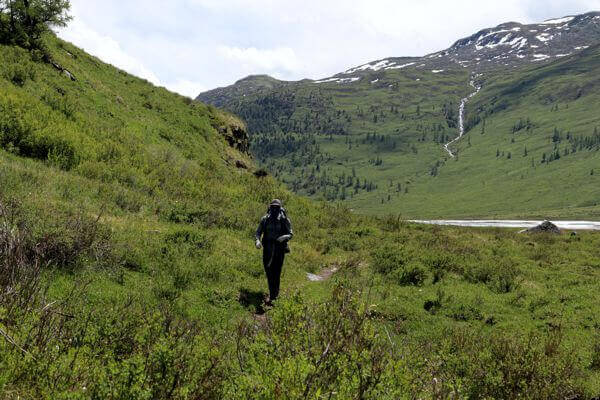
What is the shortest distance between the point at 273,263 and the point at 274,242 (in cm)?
59

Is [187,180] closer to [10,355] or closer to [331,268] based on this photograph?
[331,268]

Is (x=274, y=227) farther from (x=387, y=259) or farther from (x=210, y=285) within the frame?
(x=387, y=259)

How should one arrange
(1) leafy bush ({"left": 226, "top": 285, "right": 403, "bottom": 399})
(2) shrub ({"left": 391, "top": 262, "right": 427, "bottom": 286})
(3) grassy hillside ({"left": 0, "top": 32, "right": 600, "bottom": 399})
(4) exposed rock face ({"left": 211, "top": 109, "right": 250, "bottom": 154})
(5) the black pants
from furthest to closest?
(4) exposed rock face ({"left": 211, "top": 109, "right": 250, "bottom": 154}), (2) shrub ({"left": 391, "top": 262, "right": 427, "bottom": 286}), (5) the black pants, (3) grassy hillside ({"left": 0, "top": 32, "right": 600, "bottom": 399}), (1) leafy bush ({"left": 226, "top": 285, "right": 403, "bottom": 399})

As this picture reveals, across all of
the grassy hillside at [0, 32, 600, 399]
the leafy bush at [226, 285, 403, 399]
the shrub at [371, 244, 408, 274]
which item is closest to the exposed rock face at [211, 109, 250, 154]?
the grassy hillside at [0, 32, 600, 399]

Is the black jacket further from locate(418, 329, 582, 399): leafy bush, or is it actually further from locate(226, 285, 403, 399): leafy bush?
locate(226, 285, 403, 399): leafy bush

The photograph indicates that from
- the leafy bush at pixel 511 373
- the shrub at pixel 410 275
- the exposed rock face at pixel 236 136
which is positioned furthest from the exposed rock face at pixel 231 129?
the leafy bush at pixel 511 373

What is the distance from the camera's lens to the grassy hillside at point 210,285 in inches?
152

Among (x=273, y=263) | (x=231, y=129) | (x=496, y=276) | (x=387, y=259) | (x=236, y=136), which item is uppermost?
(x=231, y=129)

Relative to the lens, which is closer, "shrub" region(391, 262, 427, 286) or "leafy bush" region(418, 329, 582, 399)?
"leafy bush" region(418, 329, 582, 399)

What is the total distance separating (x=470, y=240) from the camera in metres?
27.6

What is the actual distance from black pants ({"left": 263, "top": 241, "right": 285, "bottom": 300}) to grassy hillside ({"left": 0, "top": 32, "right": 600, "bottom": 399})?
0.55 meters

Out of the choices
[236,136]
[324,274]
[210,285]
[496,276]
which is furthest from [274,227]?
[236,136]

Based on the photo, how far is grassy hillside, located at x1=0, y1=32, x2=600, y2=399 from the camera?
3850 millimetres

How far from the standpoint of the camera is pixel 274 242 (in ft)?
38.1
